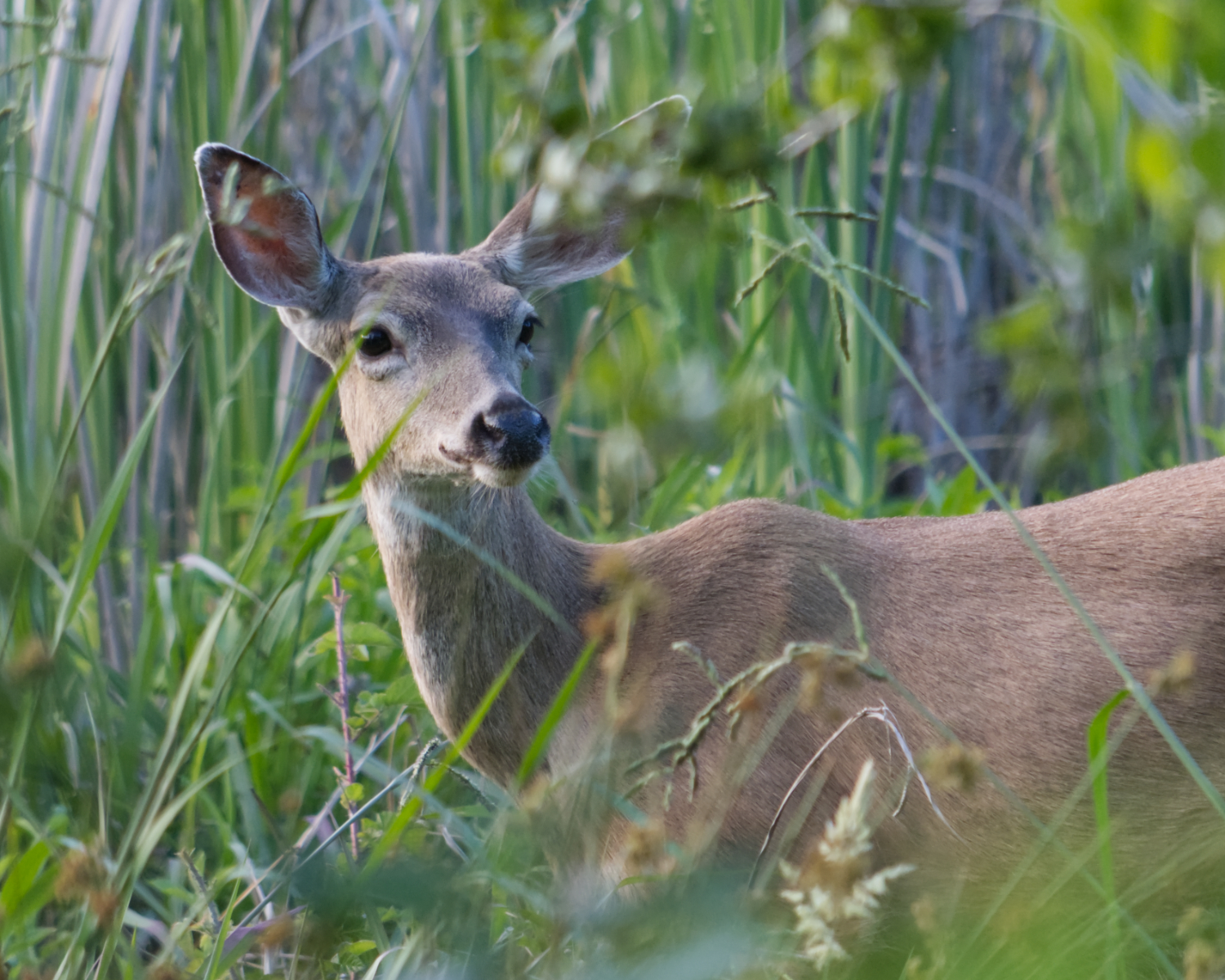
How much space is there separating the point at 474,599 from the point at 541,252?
3.45 feet

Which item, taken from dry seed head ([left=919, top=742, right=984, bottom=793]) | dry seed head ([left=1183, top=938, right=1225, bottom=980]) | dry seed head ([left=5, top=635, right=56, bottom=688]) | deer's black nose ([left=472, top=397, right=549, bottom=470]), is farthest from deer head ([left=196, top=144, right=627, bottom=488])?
dry seed head ([left=1183, top=938, right=1225, bottom=980])

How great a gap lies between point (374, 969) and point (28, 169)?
2.59 m

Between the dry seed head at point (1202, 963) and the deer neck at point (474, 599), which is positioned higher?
the dry seed head at point (1202, 963)

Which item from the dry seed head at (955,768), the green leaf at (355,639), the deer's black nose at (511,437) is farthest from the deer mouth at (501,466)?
the dry seed head at (955,768)

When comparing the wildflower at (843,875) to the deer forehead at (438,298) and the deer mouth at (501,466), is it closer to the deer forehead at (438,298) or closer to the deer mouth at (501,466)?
the deer mouth at (501,466)

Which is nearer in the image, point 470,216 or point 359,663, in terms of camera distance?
point 359,663

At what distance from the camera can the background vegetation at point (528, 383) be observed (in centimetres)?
125

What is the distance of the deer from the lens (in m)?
2.53

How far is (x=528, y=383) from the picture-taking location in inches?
170

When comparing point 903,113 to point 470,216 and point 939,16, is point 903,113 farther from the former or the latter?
point 939,16

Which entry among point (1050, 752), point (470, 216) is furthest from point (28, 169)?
point (1050, 752)

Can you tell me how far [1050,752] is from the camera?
2.54 meters

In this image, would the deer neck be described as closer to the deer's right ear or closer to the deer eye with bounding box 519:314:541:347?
the deer eye with bounding box 519:314:541:347

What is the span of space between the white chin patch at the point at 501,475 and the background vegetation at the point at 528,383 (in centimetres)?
39
